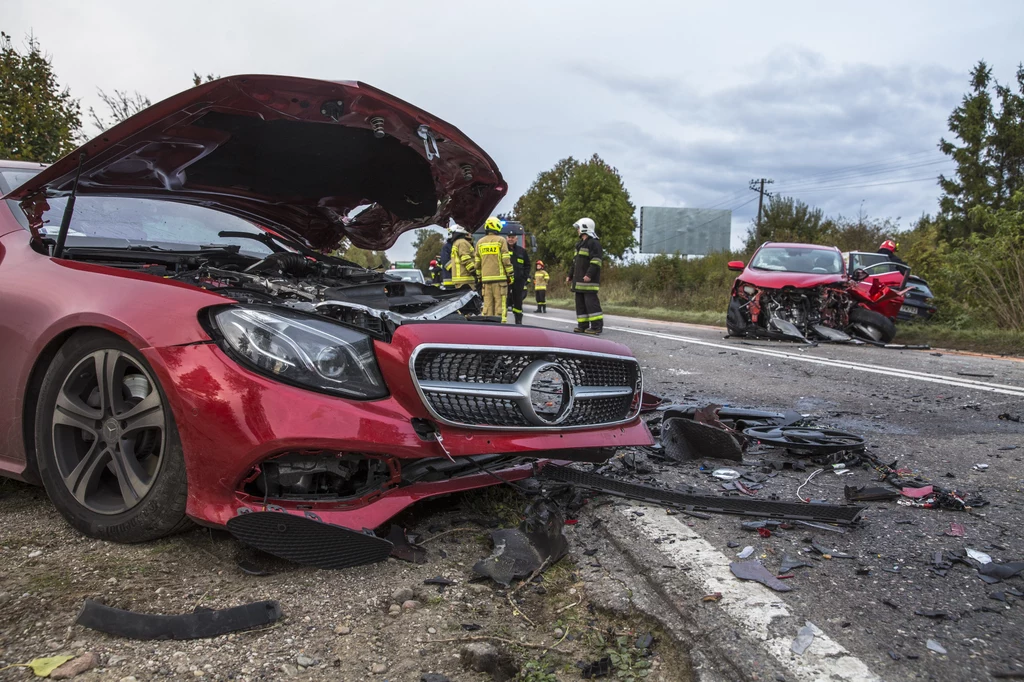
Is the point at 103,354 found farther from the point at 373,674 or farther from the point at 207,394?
the point at 373,674

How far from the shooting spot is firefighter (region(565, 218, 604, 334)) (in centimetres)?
1168

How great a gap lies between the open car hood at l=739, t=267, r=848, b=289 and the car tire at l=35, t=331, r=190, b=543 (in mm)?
10238

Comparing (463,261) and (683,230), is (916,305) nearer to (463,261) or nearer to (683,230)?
(463,261)

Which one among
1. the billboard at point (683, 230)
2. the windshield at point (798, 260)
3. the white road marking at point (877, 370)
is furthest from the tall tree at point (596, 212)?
the white road marking at point (877, 370)

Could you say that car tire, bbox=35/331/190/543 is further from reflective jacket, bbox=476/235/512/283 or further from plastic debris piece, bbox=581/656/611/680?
reflective jacket, bbox=476/235/512/283

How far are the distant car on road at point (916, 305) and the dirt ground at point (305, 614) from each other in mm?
12359

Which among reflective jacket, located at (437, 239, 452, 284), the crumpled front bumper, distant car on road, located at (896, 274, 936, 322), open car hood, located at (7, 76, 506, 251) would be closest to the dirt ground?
the crumpled front bumper

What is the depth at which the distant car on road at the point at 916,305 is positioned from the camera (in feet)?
41.7

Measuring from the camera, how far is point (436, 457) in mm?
2305

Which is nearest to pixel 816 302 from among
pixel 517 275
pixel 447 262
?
pixel 517 275

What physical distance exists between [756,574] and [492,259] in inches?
351

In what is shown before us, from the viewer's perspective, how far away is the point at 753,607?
201 centimetres

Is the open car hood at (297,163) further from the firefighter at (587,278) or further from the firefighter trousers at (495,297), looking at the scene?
the firefighter at (587,278)

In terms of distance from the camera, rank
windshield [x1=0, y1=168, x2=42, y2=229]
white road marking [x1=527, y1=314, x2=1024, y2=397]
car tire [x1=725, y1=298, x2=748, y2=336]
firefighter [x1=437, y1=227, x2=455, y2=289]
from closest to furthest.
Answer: windshield [x1=0, y1=168, x2=42, y2=229], white road marking [x1=527, y1=314, x2=1024, y2=397], car tire [x1=725, y1=298, x2=748, y2=336], firefighter [x1=437, y1=227, x2=455, y2=289]
